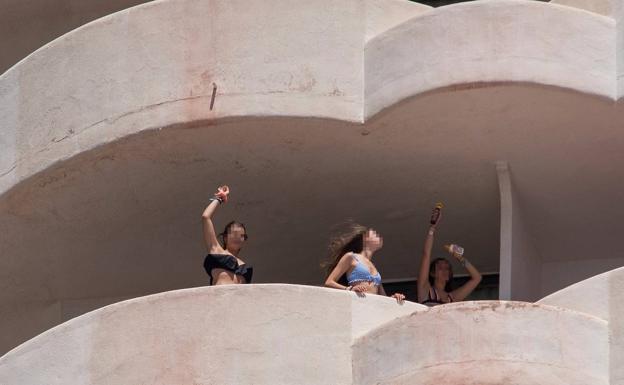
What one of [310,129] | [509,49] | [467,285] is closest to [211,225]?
[310,129]

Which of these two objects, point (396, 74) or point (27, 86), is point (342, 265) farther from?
point (27, 86)

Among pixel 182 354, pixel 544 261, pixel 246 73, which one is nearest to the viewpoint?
pixel 182 354

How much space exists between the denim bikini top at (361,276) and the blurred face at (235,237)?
113 cm

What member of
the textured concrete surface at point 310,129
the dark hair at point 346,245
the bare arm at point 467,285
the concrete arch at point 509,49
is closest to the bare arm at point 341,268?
the dark hair at point 346,245

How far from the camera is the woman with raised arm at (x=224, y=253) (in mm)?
21516

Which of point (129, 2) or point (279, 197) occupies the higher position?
point (129, 2)

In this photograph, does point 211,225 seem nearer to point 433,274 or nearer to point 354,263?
point 354,263

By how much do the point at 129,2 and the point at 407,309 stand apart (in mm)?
6172

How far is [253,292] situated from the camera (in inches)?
803

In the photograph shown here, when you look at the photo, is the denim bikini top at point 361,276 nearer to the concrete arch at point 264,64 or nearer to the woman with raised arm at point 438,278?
the woman with raised arm at point 438,278

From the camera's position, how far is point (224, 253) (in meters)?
21.6

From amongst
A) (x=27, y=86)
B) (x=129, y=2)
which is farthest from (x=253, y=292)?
(x=129, y=2)

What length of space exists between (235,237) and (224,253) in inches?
8.6

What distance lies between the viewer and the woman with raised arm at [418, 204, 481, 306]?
22.1m
